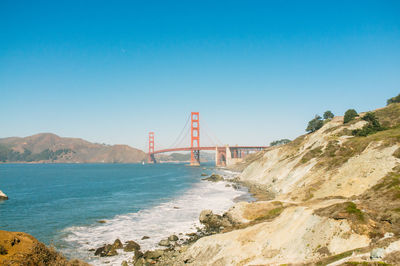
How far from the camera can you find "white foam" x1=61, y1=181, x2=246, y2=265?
23453mm

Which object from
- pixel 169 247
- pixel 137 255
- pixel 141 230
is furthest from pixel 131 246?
pixel 141 230

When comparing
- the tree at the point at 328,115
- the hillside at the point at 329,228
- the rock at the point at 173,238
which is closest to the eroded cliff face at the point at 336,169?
the hillside at the point at 329,228

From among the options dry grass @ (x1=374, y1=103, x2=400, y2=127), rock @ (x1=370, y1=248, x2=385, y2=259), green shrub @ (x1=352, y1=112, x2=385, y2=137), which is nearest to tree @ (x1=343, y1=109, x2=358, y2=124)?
dry grass @ (x1=374, y1=103, x2=400, y2=127)

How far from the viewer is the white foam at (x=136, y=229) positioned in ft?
76.9

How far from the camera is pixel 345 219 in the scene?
54.3 ft

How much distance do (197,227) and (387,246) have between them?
67.2ft

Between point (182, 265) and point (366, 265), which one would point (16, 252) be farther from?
point (366, 265)

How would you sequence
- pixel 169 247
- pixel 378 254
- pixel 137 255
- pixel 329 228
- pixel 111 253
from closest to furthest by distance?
pixel 378 254
pixel 329 228
pixel 137 255
pixel 111 253
pixel 169 247

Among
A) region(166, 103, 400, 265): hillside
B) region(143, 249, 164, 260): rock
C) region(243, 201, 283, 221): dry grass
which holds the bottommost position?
region(143, 249, 164, 260): rock

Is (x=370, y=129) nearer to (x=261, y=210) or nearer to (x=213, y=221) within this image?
(x=261, y=210)

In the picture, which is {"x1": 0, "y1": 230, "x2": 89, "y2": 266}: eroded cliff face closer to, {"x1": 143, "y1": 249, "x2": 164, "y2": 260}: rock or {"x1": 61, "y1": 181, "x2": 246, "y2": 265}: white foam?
{"x1": 143, "y1": 249, "x2": 164, "y2": 260}: rock

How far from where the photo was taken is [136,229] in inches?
1196

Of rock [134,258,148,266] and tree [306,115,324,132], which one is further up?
tree [306,115,324,132]

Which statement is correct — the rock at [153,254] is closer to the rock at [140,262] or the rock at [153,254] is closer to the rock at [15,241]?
the rock at [140,262]
